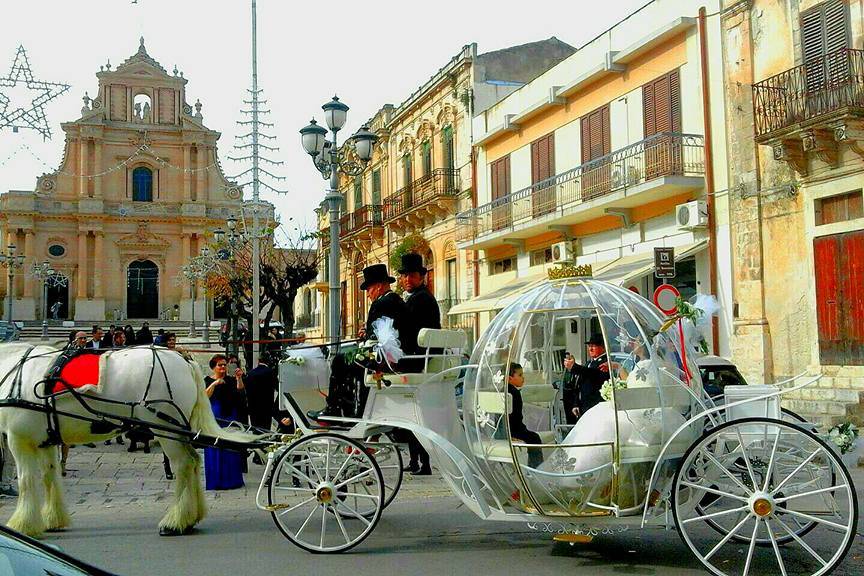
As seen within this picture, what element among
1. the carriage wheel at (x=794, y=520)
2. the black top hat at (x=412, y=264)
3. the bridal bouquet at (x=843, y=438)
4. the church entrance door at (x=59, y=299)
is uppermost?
the church entrance door at (x=59, y=299)

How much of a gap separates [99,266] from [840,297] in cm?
4966

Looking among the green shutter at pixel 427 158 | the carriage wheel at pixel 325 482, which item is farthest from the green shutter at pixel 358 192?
the carriage wheel at pixel 325 482

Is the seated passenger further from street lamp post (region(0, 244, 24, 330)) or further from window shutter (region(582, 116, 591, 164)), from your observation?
street lamp post (region(0, 244, 24, 330))

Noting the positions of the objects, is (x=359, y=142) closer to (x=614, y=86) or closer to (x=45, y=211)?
(x=614, y=86)

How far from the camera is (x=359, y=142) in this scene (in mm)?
13781

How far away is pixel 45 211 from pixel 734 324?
49101 millimetres

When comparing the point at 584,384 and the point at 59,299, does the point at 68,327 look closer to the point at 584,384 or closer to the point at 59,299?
the point at 59,299

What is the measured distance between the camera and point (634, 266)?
17.2m

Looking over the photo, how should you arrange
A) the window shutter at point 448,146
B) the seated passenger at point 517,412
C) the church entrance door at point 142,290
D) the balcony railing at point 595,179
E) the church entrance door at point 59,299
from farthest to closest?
1. the church entrance door at point 142,290
2. the church entrance door at point 59,299
3. the window shutter at point 448,146
4. the balcony railing at point 595,179
5. the seated passenger at point 517,412

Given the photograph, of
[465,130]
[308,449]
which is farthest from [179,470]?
[465,130]

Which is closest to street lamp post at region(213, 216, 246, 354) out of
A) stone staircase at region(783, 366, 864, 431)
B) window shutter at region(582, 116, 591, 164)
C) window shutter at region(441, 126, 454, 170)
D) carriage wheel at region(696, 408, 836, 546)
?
window shutter at region(441, 126, 454, 170)

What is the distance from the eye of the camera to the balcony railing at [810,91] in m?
13.1

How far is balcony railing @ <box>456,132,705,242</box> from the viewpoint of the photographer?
16.6 meters

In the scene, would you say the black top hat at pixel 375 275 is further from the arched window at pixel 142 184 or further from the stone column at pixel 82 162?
the arched window at pixel 142 184
